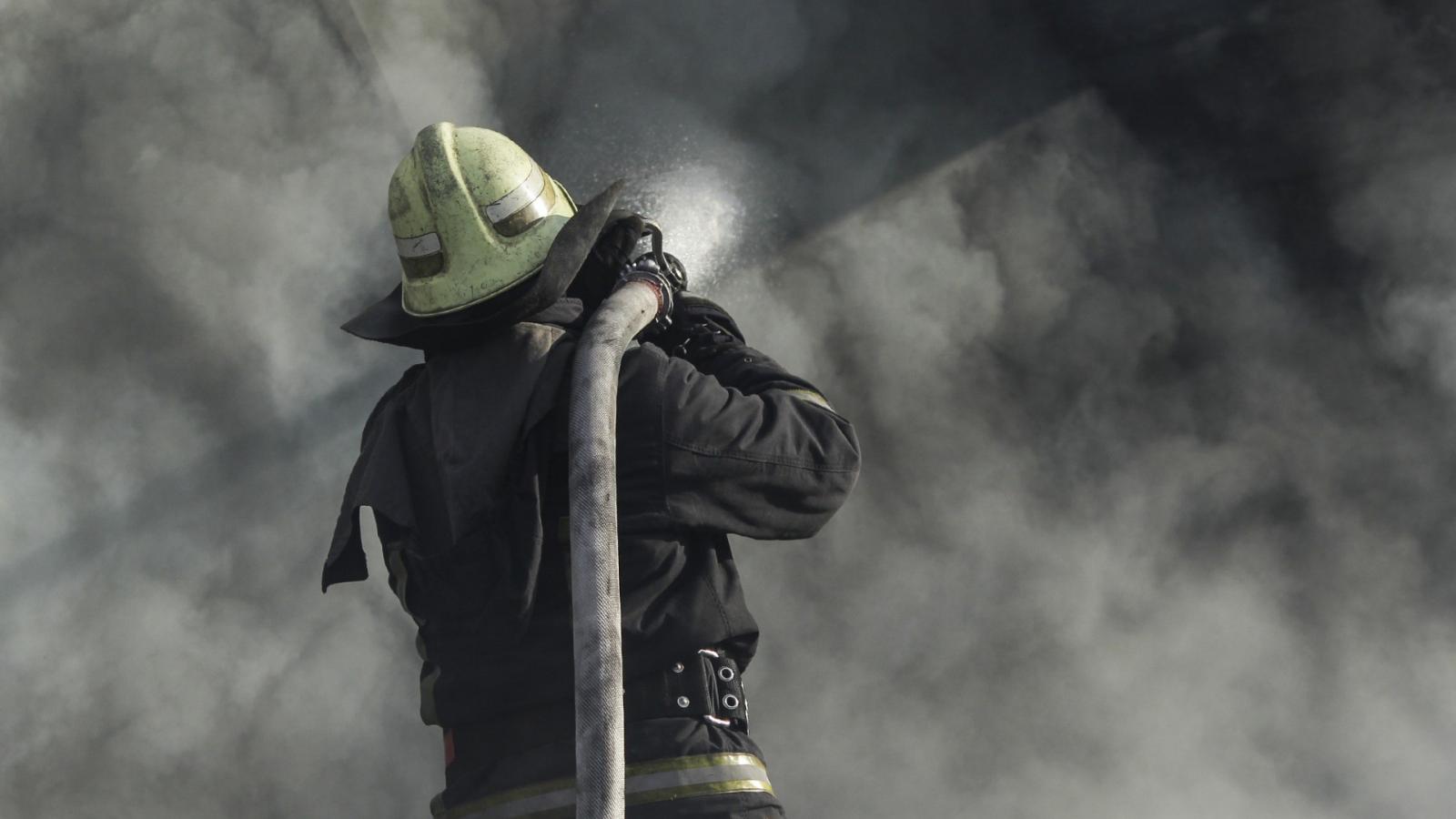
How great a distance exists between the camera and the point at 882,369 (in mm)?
4812

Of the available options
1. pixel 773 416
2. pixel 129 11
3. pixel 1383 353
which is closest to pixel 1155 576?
pixel 1383 353

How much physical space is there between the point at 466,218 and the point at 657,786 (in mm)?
A: 885

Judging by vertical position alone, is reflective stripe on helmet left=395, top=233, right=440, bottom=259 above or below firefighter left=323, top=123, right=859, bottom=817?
above

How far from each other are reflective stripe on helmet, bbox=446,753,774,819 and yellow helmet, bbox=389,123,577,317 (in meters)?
0.71

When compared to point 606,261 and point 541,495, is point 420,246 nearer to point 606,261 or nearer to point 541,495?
point 606,261

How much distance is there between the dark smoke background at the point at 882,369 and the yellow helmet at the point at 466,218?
6.78 ft

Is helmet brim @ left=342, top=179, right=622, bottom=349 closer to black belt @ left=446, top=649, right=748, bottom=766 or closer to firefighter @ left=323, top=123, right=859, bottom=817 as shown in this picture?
firefighter @ left=323, top=123, right=859, bottom=817

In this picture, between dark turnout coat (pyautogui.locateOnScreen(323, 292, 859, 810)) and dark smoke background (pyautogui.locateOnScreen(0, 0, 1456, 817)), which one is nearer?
dark turnout coat (pyautogui.locateOnScreen(323, 292, 859, 810))

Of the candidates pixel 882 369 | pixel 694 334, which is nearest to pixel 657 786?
pixel 694 334

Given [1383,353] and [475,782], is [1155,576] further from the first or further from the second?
[475,782]

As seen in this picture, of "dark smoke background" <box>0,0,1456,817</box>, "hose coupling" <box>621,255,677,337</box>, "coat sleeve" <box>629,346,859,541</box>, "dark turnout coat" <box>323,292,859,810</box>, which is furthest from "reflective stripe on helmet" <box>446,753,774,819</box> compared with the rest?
"dark smoke background" <box>0,0,1456,817</box>

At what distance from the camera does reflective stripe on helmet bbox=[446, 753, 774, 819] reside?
215 centimetres

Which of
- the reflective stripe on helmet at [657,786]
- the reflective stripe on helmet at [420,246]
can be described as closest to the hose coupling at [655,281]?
the reflective stripe on helmet at [420,246]

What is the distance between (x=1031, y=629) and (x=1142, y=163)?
1485mm
